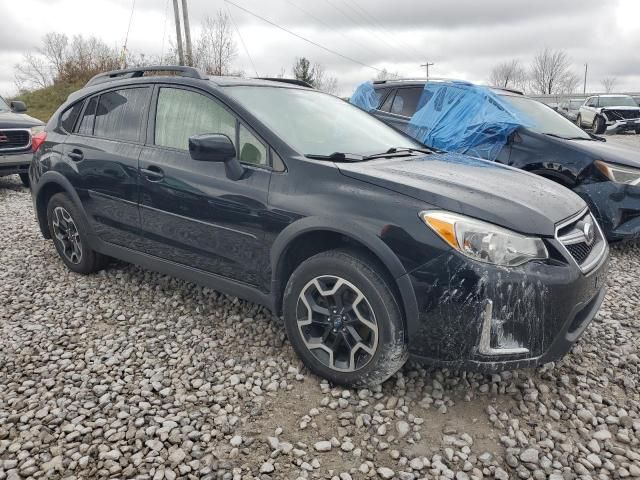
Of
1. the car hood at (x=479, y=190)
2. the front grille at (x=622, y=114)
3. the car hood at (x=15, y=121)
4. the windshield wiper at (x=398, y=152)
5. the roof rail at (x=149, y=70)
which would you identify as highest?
the roof rail at (x=149, y=70)

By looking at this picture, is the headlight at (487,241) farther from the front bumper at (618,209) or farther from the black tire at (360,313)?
the front bumper at (618,209)

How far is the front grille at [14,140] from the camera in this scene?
7.90m

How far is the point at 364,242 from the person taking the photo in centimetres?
243

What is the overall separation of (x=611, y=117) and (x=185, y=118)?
22.1 metres

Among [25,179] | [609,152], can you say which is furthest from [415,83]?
[25,179]

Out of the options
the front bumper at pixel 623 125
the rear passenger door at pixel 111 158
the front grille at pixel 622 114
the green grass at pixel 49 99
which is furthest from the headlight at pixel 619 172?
the green grass at pixel 49 99

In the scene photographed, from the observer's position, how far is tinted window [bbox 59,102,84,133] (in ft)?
13.7

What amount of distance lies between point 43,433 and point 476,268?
2186 millimetres

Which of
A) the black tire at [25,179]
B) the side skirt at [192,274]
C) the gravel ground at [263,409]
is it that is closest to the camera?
the gravel ground at [263,409]

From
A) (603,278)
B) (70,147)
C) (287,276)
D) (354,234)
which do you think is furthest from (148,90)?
(603,278)

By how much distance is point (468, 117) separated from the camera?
19.7ft

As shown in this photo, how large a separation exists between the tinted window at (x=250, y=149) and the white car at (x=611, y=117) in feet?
67.6

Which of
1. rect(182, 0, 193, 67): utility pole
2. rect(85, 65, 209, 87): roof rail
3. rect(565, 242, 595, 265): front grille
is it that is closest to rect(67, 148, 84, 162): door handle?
rect(85, 65, 209, 87): roof rail

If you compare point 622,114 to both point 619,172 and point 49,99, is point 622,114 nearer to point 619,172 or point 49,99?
point 619,172
